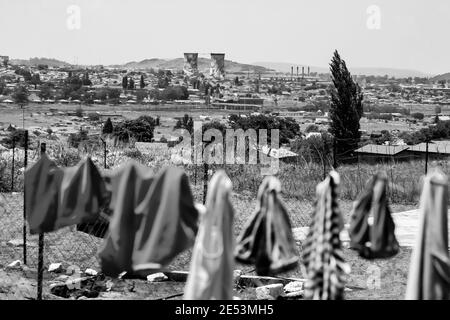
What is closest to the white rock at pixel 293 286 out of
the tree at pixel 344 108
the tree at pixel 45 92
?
the tree at pixel 344 108

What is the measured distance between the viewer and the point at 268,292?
25.0ft

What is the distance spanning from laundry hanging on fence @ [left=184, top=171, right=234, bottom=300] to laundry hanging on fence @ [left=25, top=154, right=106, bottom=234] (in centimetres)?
105

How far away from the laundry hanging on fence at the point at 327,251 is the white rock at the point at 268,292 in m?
3.48

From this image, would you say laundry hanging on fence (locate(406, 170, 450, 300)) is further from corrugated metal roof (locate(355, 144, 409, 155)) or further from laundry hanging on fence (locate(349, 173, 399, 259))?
corrugated metal roof (locate(355, 144, 409, 155))

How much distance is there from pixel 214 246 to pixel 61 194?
138 centimetres

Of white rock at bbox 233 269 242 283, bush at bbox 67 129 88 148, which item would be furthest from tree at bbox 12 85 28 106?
white rock at bbox 233 269 242 283

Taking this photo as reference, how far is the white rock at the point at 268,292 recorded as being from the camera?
7.55m

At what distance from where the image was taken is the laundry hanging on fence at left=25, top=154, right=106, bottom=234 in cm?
468

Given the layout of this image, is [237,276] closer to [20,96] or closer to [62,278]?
[62,278]

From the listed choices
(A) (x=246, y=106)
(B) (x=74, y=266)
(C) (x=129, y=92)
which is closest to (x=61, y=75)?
(C) (x=129, y=92)

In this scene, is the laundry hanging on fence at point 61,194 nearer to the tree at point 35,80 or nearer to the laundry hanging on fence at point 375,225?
the laundry hanging on fence at point 375,225

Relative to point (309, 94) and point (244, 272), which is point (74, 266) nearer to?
point (244, 272)

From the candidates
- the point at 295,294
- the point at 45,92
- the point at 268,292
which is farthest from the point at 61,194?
the point at 45,92

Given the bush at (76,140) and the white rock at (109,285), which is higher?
the white rock at (109,285)
